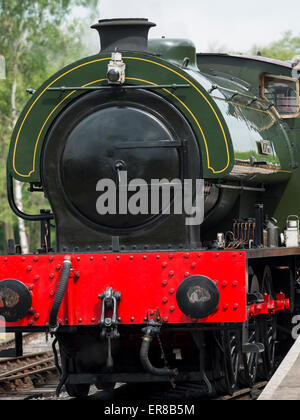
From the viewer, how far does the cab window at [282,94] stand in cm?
983

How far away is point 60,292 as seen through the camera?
6.95 metres

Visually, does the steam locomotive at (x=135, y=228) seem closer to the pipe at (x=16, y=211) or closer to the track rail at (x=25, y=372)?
the pipe at (x=16, y=211)

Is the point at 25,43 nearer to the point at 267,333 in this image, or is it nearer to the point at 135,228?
the point at 267,333

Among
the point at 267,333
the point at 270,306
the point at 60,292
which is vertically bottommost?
the point at 267,333

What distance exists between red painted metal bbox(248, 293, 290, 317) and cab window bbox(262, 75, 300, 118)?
2124 mm

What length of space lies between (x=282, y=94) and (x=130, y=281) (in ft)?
12.6

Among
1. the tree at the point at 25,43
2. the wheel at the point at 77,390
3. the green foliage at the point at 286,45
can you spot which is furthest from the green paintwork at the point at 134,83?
the green foliage at the point at 286,45

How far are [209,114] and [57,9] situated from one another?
69.4ft

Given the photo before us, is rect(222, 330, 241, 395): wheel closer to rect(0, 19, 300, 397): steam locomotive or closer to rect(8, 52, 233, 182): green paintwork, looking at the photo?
rect(0, 19, 300, 397): steam locomotive

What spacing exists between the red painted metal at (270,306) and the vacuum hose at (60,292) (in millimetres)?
1700

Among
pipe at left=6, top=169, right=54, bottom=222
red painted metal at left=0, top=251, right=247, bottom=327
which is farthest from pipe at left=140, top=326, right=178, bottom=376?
pipe at left=6, top=169, right=54, bottom=222

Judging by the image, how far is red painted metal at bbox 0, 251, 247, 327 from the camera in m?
6.93

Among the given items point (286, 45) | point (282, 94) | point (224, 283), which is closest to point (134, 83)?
point (224, 283)

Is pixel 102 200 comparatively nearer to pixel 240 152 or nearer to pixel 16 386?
pixel 240 152
